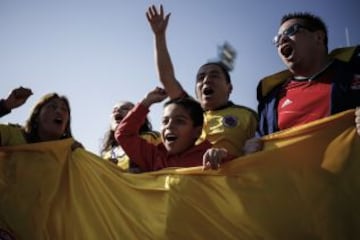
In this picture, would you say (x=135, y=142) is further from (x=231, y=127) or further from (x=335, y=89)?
(x=335, y=89)

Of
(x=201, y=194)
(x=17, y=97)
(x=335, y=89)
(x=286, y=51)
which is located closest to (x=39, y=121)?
(x=17, y=97)

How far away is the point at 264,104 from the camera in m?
3.87

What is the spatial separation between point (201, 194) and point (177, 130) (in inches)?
37.8

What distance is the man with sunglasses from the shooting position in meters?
3.30

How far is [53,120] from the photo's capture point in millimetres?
4281

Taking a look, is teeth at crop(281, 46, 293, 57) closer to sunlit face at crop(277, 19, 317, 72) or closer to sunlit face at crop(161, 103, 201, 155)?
sunlit face at crop(277, 19, 317, 72)

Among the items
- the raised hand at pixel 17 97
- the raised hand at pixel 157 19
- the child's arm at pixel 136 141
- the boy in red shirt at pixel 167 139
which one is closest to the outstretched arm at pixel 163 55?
the raised hand at pixel 157 19

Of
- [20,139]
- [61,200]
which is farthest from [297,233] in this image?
[20,139]

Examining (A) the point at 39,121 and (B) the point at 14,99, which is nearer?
(B) the point at 14,99

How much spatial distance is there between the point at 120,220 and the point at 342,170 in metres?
1.65

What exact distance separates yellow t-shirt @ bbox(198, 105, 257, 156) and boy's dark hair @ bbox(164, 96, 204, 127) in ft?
0.56

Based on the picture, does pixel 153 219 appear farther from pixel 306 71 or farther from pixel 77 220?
pixel 306 71

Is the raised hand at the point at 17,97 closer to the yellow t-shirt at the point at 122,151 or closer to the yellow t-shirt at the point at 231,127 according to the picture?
the yellow t-shirt at the point at 122,151

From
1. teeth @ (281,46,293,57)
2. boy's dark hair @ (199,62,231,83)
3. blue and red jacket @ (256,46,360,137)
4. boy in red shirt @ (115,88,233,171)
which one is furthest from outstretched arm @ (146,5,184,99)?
teeth @ (281,46,293,57)
